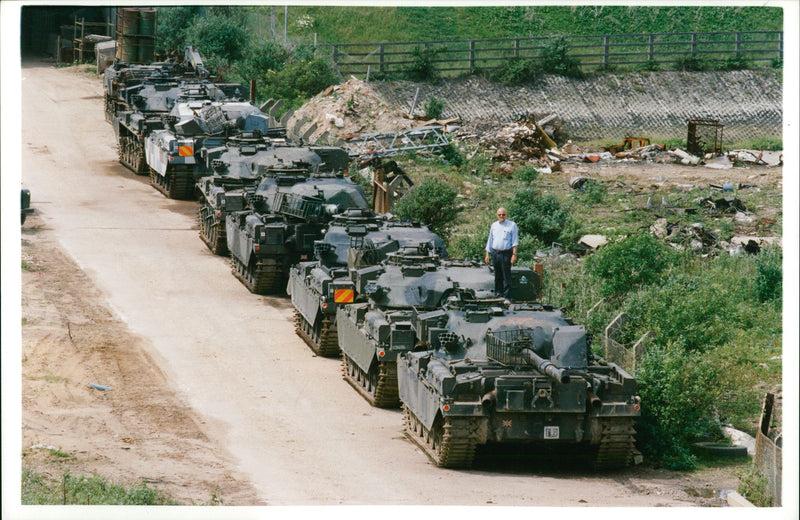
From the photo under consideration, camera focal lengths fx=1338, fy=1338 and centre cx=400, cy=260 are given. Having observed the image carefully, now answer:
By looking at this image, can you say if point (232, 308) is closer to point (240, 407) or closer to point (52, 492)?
point (240, 407)

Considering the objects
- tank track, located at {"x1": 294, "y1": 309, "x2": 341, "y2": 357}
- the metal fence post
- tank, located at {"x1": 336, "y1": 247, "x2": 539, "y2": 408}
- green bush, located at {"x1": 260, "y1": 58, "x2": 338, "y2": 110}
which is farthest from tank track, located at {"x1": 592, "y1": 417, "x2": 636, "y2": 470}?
the metal fence post

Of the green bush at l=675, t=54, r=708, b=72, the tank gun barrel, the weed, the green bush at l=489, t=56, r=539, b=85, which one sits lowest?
the weed

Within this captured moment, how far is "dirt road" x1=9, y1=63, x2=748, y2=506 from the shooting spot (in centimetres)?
1557

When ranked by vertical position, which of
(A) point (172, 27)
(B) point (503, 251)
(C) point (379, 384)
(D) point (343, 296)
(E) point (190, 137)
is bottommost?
(C) point (379, 384)

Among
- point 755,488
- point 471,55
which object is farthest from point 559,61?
point 755,488

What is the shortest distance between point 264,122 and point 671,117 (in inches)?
737

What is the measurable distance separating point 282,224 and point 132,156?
42.8 feet

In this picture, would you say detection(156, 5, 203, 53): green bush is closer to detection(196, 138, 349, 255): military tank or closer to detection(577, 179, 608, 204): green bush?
detection(196, 138, 349, 255): military tank

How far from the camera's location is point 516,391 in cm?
1593

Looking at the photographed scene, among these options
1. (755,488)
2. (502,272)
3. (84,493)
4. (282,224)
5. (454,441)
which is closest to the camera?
(84,493)

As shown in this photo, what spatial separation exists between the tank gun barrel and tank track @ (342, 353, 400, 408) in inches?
112

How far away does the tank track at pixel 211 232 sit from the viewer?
28422mm

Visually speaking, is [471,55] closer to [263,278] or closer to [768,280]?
[263,278]

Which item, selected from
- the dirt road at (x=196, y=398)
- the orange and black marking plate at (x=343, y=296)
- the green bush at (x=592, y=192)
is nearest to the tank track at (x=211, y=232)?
the dirt road at (x=196, y=398)
